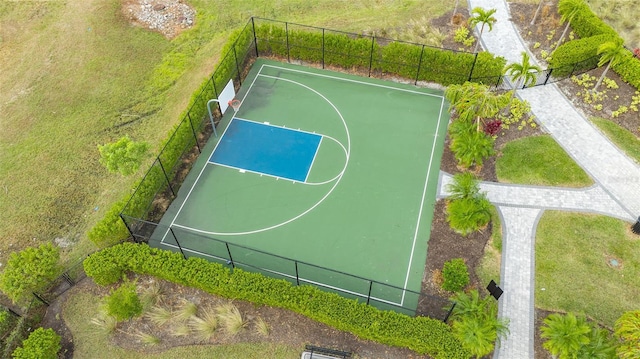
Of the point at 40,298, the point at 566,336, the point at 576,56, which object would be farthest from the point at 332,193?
the point at 576,56

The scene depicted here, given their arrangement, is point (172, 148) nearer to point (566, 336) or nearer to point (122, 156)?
point (122, 156)

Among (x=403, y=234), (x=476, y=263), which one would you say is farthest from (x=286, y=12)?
(x=476, y=263)

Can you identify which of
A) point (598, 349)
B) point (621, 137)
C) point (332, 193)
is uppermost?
point (621, 137)

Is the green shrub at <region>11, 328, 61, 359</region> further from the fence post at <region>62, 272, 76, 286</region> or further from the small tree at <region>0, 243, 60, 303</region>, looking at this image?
the fence post at <region>62, 272, 76, 286</region>

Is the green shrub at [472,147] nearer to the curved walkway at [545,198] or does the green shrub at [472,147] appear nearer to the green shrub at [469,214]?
the curved walkway at [545,198]

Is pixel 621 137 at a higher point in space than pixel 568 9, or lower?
lower

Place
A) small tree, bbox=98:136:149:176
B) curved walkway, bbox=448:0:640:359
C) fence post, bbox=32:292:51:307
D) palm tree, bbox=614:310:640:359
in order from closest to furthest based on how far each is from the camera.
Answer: palm tree, bbox=614:310:640:359
curved walkway, bbox=448:0:640:359
fence post, bbox=32:292:51:307
small tree, bbox=98:136:149:176

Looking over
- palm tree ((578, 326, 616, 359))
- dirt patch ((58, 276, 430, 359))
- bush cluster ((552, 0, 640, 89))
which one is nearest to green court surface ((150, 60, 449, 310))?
dirt patch ((58, 276, 430, 359))
